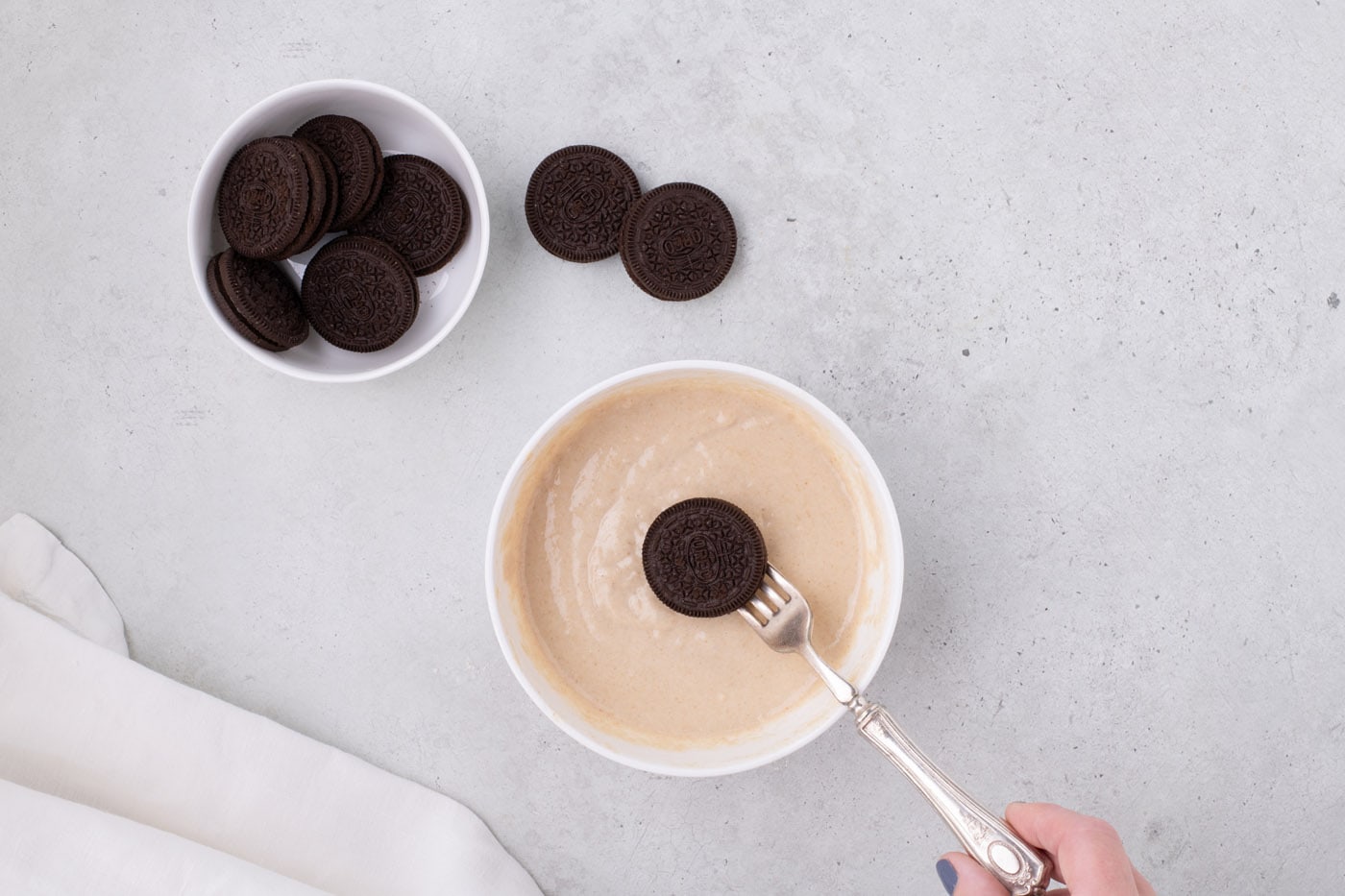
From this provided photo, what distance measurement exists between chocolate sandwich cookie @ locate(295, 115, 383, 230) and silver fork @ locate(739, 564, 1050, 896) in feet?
3.27

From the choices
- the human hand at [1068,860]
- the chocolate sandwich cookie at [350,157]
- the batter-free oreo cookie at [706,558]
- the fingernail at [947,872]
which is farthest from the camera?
the chocolate sandwich cookie at [350,157]

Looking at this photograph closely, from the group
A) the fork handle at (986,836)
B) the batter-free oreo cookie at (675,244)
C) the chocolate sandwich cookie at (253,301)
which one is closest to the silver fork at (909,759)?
the fork handle at (986,836)

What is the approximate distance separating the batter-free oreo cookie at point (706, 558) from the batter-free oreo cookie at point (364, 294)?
0.63m

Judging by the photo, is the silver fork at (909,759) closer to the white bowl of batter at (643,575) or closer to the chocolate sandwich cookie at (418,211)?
the white bowl of batter at (643,575)

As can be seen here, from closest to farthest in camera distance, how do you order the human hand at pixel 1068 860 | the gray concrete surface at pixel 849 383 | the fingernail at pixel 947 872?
the human hand at pixel 1068 860, the fingernail at pixel 947 872, the gray concrete surface at pixel 849 383

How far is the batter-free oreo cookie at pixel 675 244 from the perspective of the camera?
6.18ft

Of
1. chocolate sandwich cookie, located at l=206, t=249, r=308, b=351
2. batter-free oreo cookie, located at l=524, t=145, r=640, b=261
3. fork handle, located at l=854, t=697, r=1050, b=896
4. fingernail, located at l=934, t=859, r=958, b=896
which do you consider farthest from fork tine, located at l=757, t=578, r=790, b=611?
chocolate sandwich cookie, located at l=206, t=249, r=308, b=351

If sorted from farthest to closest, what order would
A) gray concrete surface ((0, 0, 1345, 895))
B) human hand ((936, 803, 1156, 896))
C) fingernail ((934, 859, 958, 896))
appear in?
gray concrete surface ((0, 0, 1345, 895)) < fingernail ((934, 859, 958, 896)) < human hand ((936, 803, 1156, 896))

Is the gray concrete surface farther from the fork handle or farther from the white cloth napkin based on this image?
the fork handle

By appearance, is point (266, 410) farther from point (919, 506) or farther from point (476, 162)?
point (919, 506)

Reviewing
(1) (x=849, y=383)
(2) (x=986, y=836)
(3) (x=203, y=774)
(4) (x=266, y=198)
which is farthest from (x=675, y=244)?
(3) (x=203, y=774)

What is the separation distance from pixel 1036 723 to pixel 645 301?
1122 mm

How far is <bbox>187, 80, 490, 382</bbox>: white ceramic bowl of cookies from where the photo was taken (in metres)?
1.81

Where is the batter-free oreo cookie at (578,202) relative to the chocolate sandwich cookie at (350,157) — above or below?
above
